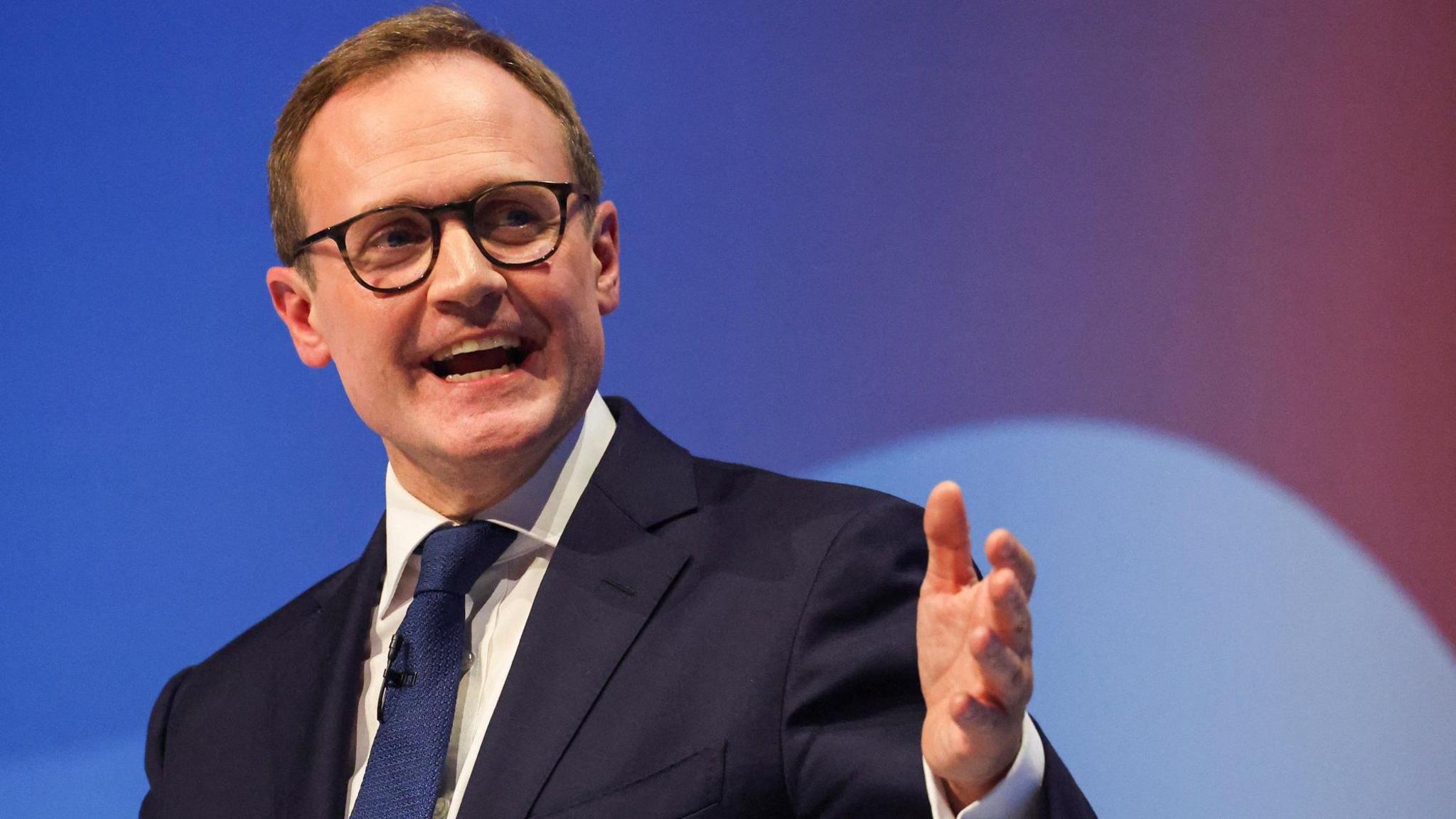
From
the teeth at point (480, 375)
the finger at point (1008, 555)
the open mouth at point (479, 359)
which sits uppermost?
the open mouth at point (479, 359)

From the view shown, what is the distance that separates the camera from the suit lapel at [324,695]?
1.77m

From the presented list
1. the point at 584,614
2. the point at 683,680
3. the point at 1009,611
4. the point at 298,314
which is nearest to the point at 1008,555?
the point at 1009,611

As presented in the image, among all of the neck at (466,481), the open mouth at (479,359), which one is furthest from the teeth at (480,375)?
the neck at (466,481)

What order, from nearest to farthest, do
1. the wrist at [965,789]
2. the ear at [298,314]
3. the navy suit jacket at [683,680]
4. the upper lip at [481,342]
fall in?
the wrist at [965,789] → the navy suit jacket at [683,680] → the upper lip at [481,342] → the ear at [298,314]

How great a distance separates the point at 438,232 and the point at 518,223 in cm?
11

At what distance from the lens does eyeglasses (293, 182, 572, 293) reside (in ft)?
5.81

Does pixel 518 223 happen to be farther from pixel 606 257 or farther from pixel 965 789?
pixel 965 789

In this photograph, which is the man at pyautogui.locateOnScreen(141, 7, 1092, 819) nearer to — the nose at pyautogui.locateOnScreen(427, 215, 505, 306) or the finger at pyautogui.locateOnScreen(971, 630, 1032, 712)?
the nose at pyautogui.locateOnScreen(427, 215, 505, 306)

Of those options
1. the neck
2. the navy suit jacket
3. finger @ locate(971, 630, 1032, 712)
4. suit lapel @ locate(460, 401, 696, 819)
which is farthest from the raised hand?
the neck

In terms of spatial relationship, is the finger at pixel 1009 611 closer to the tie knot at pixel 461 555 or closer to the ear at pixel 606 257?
the tie knot at pixel 461 555

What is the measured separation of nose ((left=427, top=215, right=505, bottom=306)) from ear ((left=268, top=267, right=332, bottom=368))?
1.12ft

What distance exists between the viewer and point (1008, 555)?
118cm

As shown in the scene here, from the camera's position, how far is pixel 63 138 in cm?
272

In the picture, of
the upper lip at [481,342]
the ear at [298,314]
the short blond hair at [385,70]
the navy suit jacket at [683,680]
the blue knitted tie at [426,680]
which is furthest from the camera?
the ear at [298,314]
